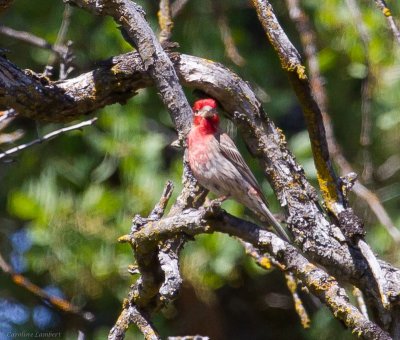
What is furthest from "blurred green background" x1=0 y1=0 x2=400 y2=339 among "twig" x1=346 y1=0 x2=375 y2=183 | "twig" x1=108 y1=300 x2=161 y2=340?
"twig" x1=108 y1=300 x2=161 y2=340

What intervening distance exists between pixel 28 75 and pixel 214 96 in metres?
0.77

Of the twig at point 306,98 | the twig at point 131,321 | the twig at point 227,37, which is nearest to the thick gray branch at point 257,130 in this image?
the twig at point 306,98

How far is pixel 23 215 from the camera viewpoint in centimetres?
614

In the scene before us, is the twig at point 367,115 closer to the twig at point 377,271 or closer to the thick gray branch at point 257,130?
the thick gray branch at point 257,130

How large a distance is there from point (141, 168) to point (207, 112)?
4.59 feet

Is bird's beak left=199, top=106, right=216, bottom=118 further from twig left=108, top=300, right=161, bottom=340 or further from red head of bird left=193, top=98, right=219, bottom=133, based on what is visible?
twig left=108, top=300, right=161, bottom=340

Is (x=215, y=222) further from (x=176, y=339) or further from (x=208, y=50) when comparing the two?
(x=208, y=50)

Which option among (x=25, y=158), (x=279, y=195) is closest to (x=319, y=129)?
(x=279, y=195)

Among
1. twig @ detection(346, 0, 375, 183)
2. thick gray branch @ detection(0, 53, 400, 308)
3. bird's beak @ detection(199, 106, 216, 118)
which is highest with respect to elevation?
twig @ detection(346, 0, 375, 183)

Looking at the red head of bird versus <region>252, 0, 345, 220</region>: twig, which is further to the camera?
the red head of bird

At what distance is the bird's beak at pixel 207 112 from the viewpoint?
475 centimetres

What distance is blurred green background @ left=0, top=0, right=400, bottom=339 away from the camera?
6074 millimetres

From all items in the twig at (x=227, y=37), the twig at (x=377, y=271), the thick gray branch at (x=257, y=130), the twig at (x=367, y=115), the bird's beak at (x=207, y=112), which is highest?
the twig at (x=227, y=37)

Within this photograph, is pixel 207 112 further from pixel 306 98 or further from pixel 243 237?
pixel 243 237
